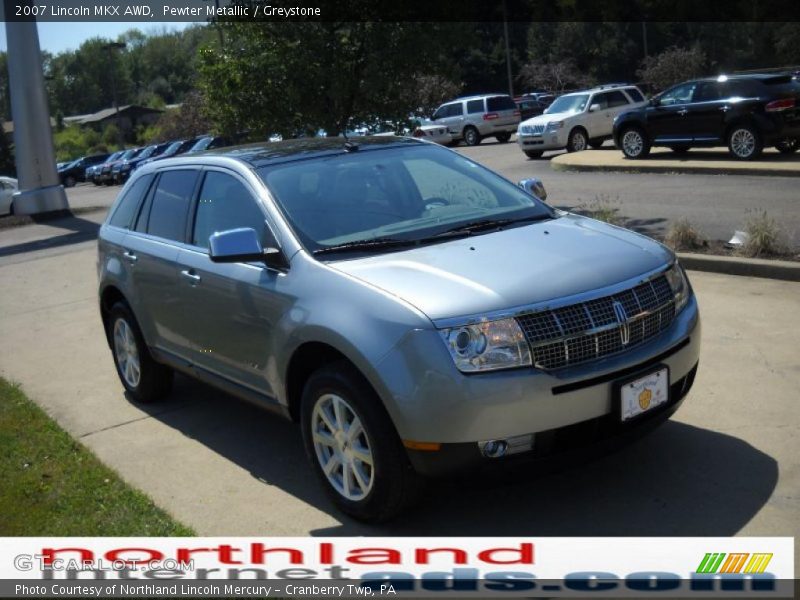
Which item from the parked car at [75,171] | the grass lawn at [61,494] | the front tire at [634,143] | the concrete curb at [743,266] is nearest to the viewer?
the grass lawn at [61,494]

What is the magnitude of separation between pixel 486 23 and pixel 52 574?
80009 millimetres

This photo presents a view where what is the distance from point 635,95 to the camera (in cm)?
2756

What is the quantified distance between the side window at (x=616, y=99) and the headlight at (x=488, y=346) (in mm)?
23194

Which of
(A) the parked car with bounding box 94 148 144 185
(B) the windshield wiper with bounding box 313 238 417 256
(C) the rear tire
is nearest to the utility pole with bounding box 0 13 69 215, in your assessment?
(C) the rear tire

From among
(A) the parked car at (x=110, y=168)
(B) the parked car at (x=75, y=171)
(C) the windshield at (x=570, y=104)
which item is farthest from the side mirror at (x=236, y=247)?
(B) the parked car at (x=75, y=171)

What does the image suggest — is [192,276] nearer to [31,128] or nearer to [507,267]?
[507,267]

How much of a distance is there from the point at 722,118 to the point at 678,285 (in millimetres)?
15378

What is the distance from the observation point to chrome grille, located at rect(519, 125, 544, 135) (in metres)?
25.2

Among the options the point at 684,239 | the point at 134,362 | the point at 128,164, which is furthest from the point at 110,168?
the point at 134,362

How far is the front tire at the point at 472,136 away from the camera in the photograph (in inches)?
1409

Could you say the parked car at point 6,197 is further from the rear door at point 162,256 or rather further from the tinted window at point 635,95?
the rear door at point 162,256

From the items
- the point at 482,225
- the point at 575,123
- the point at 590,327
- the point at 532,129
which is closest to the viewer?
the point at 590,327

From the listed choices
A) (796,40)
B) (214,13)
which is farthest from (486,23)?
(214,13)

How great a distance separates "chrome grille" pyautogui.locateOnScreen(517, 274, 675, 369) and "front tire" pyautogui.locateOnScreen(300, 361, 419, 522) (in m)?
0.75
